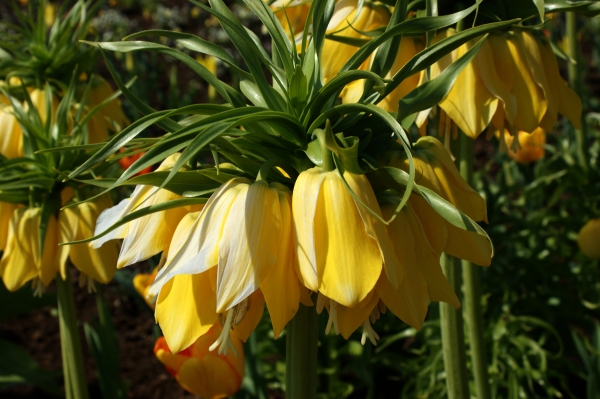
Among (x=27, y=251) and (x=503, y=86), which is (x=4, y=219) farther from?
(x=503, y=86)

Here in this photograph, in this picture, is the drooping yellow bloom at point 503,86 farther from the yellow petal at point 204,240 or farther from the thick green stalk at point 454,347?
the yellow petal at point 204,240

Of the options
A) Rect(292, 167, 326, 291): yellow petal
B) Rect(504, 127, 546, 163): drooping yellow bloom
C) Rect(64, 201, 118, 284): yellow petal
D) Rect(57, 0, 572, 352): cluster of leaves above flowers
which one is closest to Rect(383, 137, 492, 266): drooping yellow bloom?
Rect(57, 0, 572, 352): cluster of leaves above flowers

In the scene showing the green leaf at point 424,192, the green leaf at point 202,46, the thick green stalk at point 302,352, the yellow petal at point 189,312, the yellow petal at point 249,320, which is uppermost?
the green leaf at point 202,46

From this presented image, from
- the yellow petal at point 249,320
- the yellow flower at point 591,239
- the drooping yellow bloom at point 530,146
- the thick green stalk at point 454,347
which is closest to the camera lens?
the yellow petal at point 249,320

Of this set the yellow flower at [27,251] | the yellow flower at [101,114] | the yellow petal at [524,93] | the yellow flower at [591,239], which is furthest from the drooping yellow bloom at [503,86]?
the yellow flower at [591,239]

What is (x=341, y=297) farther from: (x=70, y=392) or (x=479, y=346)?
(x=70, y=392)

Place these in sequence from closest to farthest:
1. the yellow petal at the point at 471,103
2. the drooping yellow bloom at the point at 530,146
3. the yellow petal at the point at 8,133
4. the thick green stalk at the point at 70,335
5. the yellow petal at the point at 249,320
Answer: the yellow petal at the point at 249,320, the yellow petal at the point at 471,103, the thick green stalk at the point at 70,335, the yellow petal at the point at 8,133, the drooping yellow bloom at the point at 530,146

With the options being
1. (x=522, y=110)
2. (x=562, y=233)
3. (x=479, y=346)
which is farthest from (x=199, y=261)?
(x=562, y=233)

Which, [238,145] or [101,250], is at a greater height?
[238,145]
